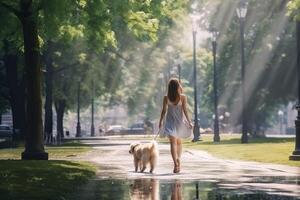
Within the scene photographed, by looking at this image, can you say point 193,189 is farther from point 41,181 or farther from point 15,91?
point 15,91

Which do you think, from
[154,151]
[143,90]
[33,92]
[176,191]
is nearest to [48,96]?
[33,92]

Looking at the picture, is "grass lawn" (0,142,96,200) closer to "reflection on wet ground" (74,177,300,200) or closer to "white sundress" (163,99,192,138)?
"reflection on wet ground" (74,177,300,200)

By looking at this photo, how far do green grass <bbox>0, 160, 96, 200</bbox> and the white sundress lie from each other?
6.48ft

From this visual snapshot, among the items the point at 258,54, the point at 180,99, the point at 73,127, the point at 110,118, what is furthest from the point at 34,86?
the point at 73,127

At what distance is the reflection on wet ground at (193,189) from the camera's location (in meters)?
9.92

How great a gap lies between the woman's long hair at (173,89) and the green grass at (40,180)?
2.42m

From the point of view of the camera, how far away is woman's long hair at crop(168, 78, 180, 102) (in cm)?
1419

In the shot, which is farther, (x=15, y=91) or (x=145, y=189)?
(x=15, y=91)

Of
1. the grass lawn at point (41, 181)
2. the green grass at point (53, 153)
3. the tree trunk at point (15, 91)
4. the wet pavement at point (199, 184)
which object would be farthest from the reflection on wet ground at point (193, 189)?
the tree trunk at point (15, 91)

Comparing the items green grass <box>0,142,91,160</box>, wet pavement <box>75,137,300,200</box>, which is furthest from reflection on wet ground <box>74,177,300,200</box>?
green grass <box>0,142,91,160</box>

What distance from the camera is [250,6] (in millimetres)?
51812

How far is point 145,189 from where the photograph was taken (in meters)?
11.0

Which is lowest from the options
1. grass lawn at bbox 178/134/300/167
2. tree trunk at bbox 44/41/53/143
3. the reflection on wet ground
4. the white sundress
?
the reflection on wet ground

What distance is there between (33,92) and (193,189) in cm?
1033
